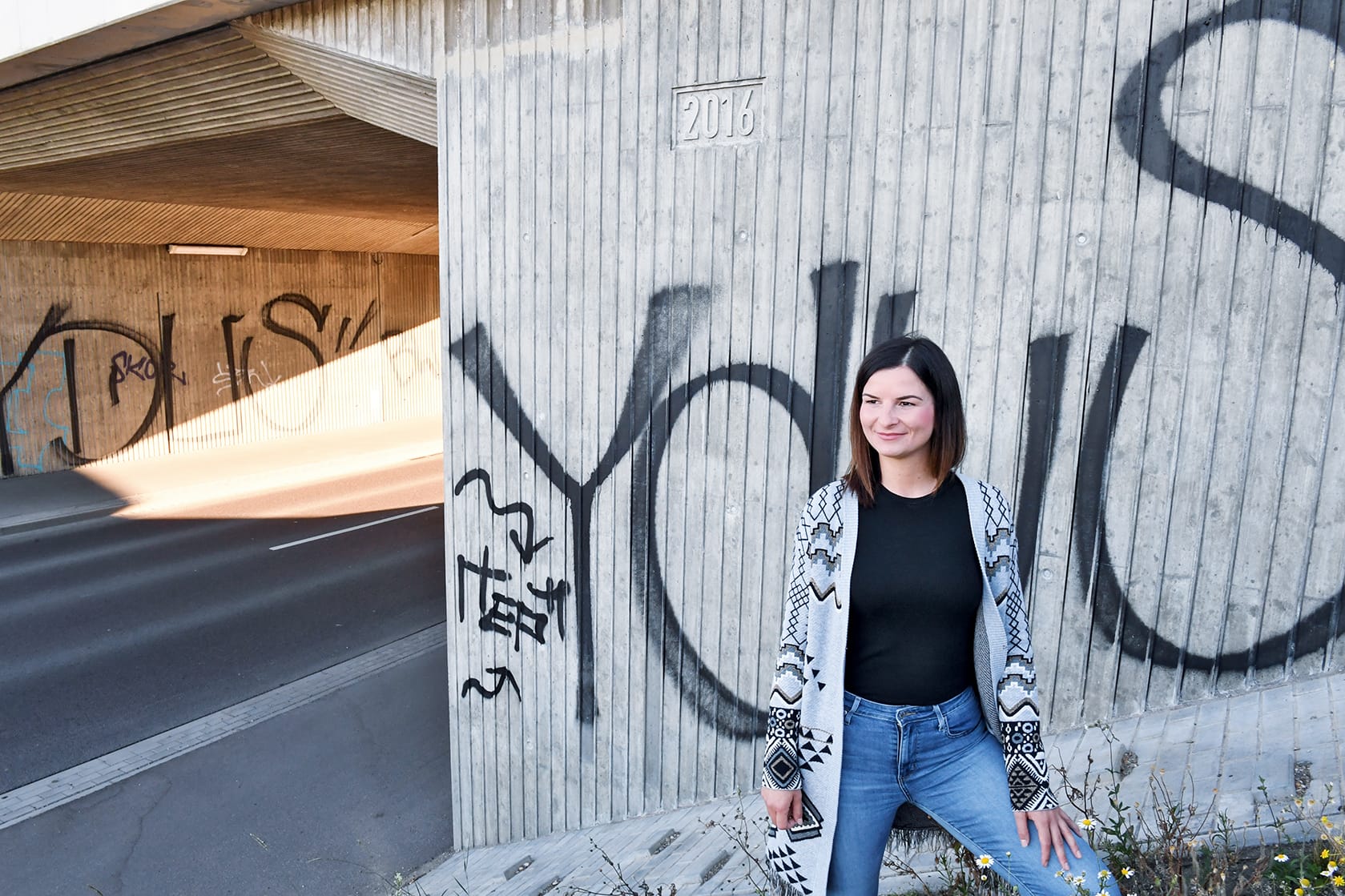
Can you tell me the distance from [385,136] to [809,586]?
750 centimetres

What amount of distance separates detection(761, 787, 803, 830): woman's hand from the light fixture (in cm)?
1699

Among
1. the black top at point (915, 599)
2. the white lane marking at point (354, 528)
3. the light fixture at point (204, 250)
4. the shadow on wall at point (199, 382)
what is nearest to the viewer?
the black top at point (915, 599)

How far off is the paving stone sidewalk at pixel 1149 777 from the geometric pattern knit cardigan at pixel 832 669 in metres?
0.96

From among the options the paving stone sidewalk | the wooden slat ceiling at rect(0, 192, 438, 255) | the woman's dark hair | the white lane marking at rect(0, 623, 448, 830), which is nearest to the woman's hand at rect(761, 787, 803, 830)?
the woman's dark hair

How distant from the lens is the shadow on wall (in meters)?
A: 15.1

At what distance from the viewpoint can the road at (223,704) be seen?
224 inches

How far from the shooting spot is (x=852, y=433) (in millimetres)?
2455

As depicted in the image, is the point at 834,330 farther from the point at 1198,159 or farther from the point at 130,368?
the point at 130,368

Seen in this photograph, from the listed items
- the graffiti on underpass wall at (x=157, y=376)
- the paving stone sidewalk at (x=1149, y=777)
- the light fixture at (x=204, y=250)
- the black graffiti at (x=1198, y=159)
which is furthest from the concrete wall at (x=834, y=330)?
the light fixture at (x=204, y=250)

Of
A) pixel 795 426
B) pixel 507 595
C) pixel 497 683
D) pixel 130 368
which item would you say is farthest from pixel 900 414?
pixel 130 368

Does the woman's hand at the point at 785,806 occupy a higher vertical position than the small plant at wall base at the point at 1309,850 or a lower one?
higher

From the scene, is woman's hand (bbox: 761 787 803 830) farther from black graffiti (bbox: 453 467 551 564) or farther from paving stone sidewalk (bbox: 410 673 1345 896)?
black graffiti (bbox: 453 467 551 564)

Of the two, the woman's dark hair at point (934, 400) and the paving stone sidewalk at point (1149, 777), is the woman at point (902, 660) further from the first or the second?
the paving stone sidewalk at point (1149, 777)

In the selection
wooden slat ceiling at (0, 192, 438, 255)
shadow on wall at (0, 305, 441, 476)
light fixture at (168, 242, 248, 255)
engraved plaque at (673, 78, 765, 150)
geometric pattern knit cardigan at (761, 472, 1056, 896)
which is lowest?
shadow on wall at (0, 305, 441, 476)
